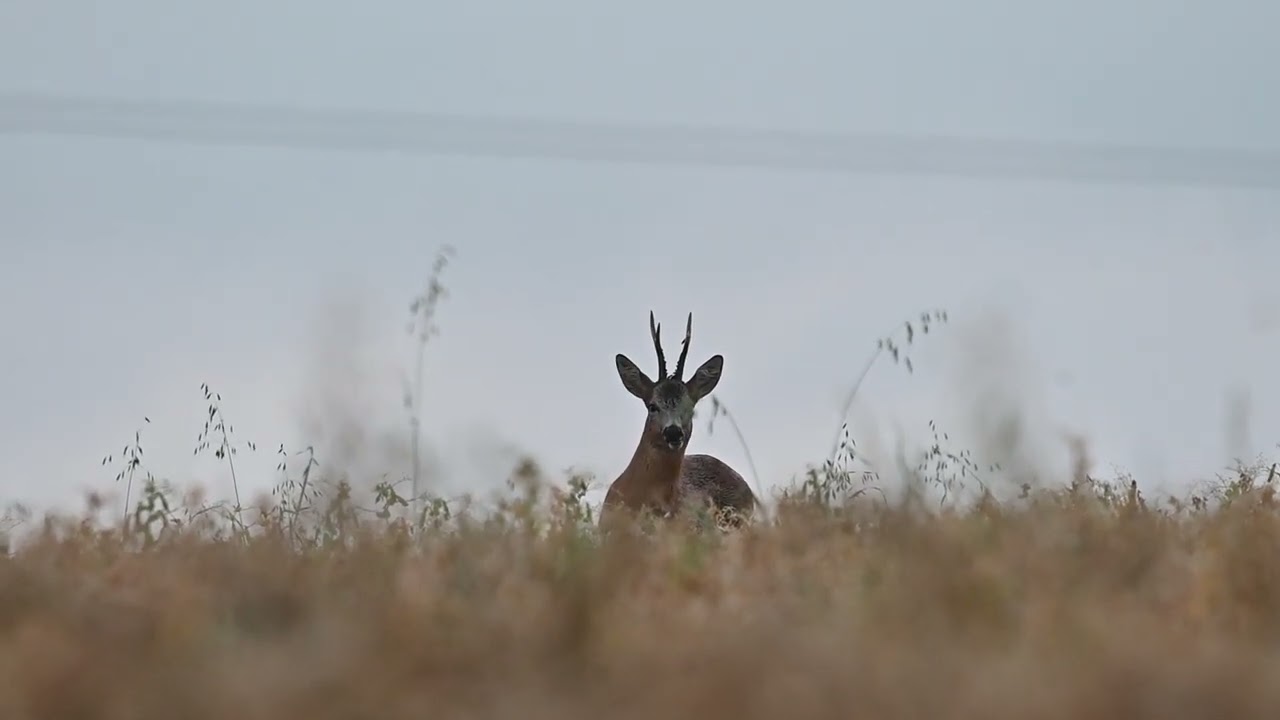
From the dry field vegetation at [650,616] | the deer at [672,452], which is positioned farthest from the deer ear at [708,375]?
the dry field vegetation at [650,616]

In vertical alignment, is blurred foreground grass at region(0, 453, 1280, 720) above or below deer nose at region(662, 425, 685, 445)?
below

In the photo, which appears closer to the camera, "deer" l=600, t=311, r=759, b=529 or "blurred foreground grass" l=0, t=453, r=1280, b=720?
"blurred foreground grass" l=0, t=453, r=1280, b=720

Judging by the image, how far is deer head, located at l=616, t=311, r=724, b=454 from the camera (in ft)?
43.0

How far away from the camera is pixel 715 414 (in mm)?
6879

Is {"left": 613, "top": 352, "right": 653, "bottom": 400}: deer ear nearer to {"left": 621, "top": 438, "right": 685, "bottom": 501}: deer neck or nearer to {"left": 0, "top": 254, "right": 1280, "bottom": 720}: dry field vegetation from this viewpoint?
{"left": 621, "top": 438, "right": 685, "bottom": 501}: deer neck

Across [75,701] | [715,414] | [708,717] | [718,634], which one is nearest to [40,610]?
[75,701]

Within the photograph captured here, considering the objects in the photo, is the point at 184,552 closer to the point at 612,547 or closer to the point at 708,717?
the point at 612,547

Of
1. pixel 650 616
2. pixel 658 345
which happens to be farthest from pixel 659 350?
pixel 650 616

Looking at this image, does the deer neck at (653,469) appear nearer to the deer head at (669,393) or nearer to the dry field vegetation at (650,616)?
the deer head at (669,393)

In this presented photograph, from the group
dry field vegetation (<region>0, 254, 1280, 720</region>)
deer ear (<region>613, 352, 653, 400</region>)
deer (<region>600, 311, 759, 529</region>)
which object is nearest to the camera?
dry field vegetation (<region>0, 254, 1280, 720</region>)

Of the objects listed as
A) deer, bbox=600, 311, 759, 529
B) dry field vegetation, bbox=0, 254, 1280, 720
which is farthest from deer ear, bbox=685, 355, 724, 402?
dry field vegetation, bbox=0, 254, 1280, 720

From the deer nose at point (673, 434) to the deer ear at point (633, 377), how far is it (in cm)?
128

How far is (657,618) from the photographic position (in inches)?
162

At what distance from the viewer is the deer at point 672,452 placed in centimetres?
1277
